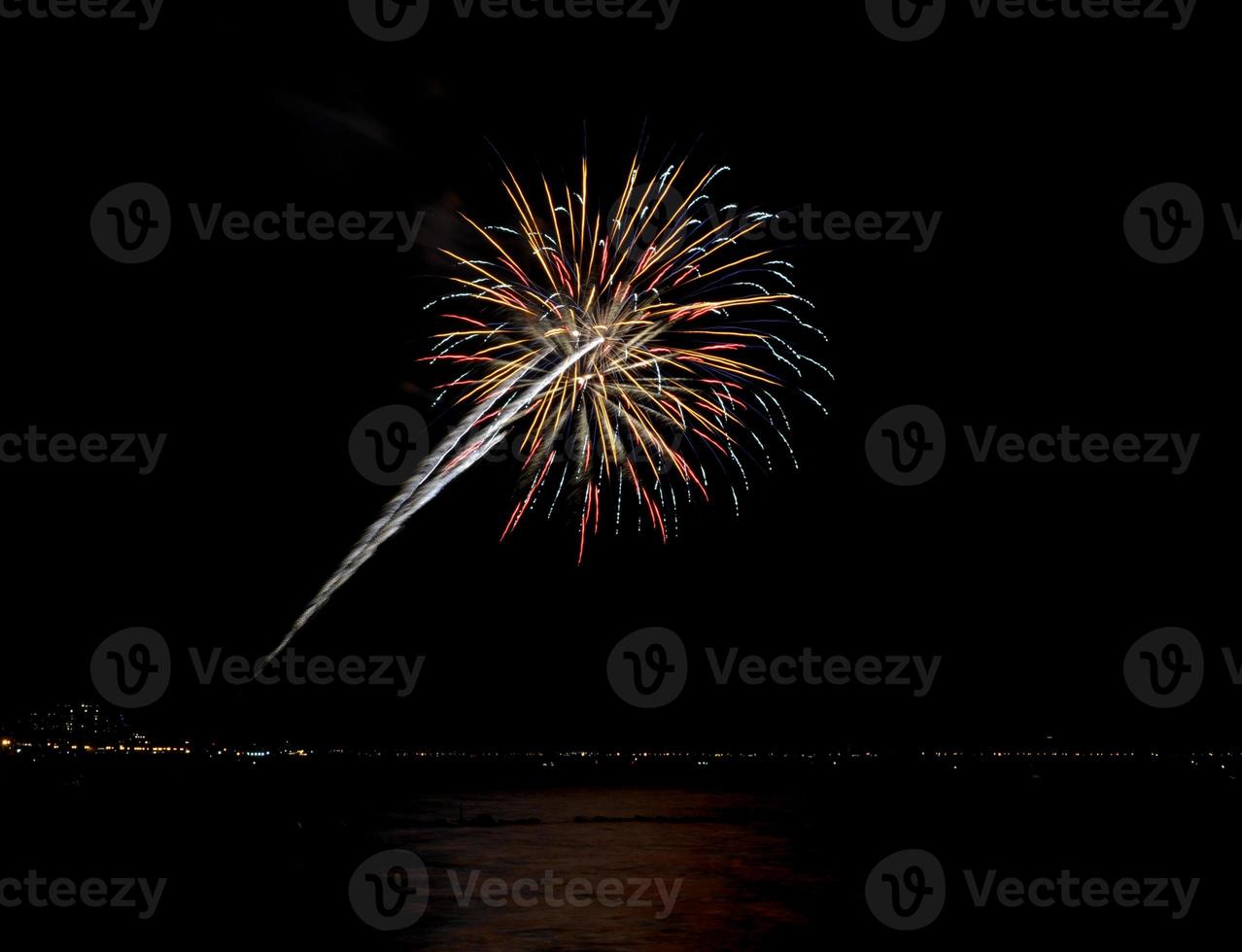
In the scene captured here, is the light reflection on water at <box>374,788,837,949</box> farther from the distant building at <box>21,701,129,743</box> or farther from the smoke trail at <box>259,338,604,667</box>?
the distant building at <box>21,701,129,743</box>

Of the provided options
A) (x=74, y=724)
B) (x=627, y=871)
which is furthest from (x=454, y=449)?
(x=74, y=724)

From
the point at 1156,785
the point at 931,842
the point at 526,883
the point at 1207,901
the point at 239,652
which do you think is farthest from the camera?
the point at 239,652

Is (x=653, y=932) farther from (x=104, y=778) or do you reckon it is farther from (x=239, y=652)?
(x=239, y=652)

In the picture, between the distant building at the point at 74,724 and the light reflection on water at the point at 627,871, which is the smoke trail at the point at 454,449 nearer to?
the light reflection on water at the point at 627,871

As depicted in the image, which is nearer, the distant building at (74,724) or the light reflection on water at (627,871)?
the light reflection on water at (627,871)

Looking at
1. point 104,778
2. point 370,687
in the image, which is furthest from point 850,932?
point 370,687

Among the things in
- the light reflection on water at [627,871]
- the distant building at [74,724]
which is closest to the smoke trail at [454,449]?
the light reflection on water at [627,871]

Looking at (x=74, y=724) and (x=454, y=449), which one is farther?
(x=74, y=724)

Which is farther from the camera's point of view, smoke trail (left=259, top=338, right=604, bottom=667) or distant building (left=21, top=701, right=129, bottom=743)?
distant building (left=21, top=701, right=129, bottom=743)

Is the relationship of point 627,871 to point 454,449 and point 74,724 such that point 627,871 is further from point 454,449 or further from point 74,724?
point 74,724

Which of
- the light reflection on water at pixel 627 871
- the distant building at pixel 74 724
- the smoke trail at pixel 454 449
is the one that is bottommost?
the light reflection on water at pixel 627 871

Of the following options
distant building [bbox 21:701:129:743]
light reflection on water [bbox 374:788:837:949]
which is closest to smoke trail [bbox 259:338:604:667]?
light reflection on water [bbox 374:788:837:949]
